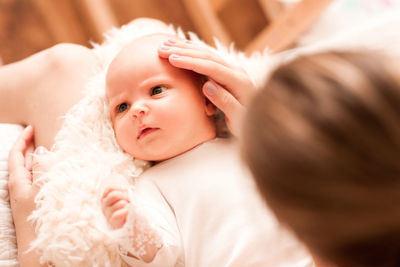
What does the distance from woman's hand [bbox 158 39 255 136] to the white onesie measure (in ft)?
0.32

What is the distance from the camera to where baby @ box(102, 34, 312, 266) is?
810mm

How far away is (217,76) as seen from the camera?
0.92 metres

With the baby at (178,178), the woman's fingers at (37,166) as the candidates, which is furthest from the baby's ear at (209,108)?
the woman's fingers at (37,166)

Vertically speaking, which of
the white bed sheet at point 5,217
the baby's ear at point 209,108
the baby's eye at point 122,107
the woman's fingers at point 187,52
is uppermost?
the woman's fingers at point 187,52

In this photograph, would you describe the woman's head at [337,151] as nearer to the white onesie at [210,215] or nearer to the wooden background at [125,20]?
the white onesie at [210,215]

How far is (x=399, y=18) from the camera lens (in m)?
1.20

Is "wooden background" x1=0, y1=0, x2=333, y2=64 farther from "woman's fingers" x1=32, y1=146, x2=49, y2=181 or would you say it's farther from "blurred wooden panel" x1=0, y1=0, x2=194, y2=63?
"woman's fingers" x1=32, y1=146, x2=49, y2=181

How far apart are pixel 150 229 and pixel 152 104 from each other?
0.87 feet

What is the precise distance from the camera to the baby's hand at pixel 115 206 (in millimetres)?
770

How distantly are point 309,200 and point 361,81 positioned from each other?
0.14m

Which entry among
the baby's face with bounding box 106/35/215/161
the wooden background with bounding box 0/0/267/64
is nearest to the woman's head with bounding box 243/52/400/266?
the baby's face with bounding box 106/35/215/161

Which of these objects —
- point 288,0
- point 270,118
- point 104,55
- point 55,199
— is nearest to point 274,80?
point 270,118

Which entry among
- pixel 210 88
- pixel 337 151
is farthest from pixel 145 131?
pixel 337 151

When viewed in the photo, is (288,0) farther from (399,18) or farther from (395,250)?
(395,250)
